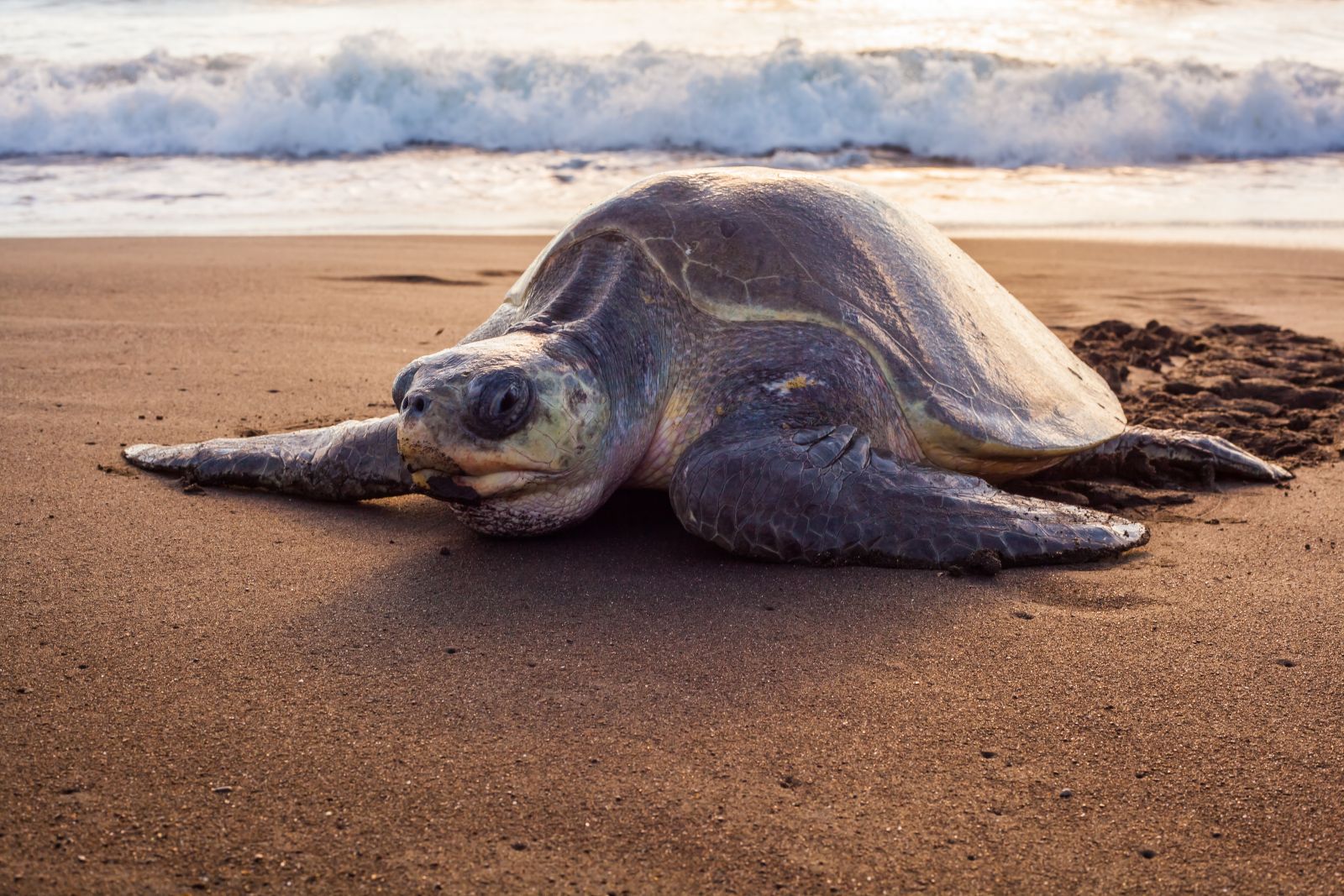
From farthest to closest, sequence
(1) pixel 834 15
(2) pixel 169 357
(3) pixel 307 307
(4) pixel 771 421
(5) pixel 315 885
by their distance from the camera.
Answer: (1) pixel 834 15 < (3) pixel 307 307 < (2) pixel 169 357 < (4) pixel 771 421 < (5) pixel 315 885

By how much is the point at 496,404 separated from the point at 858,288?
→ 46.0 inches

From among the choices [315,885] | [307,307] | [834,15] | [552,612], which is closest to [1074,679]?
[552,612]

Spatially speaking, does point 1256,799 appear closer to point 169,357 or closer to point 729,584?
point 729,584

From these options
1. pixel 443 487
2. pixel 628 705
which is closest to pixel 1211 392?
pixel 443 487

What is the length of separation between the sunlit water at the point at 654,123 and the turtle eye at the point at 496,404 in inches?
287

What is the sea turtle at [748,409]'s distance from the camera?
8.24 ft

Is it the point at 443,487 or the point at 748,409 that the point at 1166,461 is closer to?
the point at 748,409

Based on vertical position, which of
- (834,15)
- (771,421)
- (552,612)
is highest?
(834,15)

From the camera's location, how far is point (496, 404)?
7.89 feet

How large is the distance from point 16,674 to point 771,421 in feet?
5.67

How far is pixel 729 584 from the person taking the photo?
245cm

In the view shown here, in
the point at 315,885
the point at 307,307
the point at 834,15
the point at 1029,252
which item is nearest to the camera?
the point at 315,885

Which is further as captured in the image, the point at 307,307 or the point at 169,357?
the point at 307,307

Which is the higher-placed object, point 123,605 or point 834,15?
point 834,15
